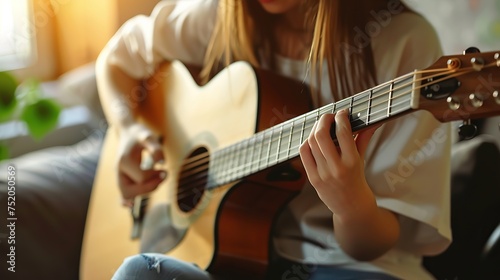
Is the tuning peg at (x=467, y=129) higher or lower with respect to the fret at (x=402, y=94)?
lower

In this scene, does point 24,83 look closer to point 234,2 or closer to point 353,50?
point 234,2

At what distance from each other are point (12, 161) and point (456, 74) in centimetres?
78

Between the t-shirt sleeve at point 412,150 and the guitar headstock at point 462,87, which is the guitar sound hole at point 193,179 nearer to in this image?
the t-shirt sleeve at point 412,150

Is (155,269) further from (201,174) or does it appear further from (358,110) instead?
(358,110)

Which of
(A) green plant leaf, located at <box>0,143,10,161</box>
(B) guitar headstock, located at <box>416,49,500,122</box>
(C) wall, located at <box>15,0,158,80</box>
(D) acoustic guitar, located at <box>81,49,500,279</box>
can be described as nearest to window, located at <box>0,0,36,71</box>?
(C) wall, located at <box>15,0,158,80</box>

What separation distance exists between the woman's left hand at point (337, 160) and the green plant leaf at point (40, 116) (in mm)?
591

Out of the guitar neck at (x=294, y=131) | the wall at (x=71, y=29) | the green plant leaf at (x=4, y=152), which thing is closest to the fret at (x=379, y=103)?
the guitar neck at (x=294, y=131)

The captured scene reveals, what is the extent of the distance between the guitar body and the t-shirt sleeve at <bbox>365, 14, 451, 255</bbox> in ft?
0.32

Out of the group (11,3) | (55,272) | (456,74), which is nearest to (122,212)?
(55,272)

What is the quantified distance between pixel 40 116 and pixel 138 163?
246 mm

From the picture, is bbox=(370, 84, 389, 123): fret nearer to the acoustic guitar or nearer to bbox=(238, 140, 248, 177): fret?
the acoustic guitar

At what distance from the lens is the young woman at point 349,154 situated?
27.7 inches

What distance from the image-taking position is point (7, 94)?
104 centimetres

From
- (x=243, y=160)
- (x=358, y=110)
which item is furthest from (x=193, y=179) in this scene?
(x=358, y=110)
